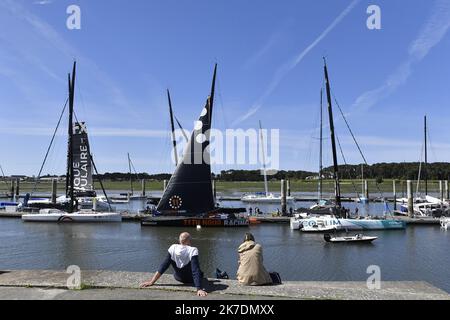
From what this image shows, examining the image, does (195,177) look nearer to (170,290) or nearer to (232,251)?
(232,251)

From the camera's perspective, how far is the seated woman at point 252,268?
32.0 ft

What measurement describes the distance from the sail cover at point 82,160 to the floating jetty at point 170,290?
49.4 m

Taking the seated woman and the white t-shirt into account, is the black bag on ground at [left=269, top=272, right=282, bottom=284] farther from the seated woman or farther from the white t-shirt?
the white t-shirt

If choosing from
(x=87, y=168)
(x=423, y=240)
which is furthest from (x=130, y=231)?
(x=423, y=240)

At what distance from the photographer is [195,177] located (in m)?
42.6

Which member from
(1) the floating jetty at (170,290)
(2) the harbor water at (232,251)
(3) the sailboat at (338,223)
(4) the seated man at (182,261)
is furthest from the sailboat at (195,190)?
(4) the seated man at (182,261)

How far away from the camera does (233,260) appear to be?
84.9 ft

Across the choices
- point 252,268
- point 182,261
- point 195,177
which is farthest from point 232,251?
point 182,261

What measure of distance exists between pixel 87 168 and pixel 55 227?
15.1 m

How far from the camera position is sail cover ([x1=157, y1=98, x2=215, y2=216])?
4250cm

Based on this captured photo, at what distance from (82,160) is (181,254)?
5198 centimetres

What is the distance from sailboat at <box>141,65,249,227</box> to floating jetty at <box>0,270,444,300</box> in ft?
105

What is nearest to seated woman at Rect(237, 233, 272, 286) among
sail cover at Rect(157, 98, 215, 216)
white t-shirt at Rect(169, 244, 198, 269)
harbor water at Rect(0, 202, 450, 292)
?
white t-shirt at Rect(169, 244, 198, 269)
